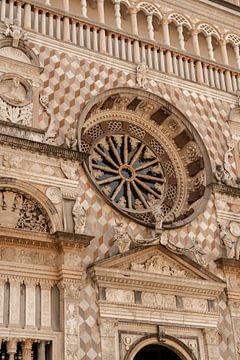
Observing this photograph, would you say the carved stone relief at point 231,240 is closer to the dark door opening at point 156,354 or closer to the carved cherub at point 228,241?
the carved cherub at point 228,241

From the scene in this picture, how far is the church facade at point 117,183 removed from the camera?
38.2ft

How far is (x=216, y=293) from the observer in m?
13.4

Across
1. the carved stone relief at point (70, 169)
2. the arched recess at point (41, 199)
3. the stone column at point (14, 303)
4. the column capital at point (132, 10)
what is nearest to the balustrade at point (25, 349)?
the stone column at point (14, 303)

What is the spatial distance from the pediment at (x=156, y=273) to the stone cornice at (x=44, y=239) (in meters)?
0.55

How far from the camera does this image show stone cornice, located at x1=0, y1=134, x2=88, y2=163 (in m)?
12.3

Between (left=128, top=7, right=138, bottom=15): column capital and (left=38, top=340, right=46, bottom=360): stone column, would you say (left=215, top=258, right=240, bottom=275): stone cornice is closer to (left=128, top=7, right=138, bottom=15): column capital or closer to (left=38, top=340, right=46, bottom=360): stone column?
(left=38, top=340, right=46, bottom=360): stone column

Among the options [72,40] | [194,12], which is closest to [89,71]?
[72,40]

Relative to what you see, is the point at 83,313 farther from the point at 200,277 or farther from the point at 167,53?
the point at 167,53

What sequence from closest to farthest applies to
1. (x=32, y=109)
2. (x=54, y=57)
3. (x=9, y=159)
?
(x=9, y=159) < (x=32, y=109) < (x=54, y=57)

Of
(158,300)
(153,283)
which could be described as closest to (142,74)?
(153,283)

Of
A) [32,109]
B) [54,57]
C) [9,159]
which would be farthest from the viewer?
[54,57]

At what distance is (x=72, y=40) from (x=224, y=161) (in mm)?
4755

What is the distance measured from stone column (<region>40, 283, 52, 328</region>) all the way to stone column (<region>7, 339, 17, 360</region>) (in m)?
0.64

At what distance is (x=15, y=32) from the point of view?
1349 centimetres
